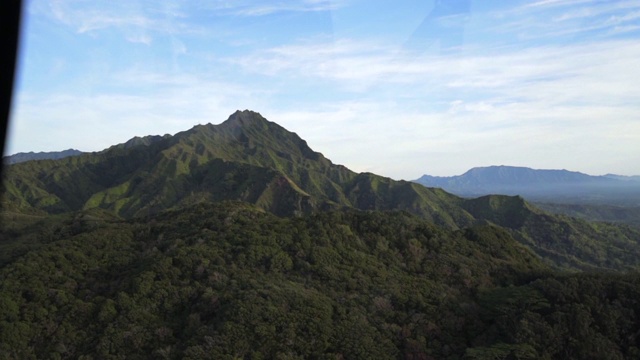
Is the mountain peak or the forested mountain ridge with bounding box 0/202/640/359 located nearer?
the forested mountain ridge with bounding box 0/202/640/359

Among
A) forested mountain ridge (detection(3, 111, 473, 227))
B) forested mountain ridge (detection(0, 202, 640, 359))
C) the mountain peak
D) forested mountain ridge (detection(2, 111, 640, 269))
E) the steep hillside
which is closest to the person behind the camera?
forested mountain ridge (detection(0, 202, 640, 359))

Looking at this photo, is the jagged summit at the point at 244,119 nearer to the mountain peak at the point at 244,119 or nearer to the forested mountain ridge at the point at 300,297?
the mountain peak at the point at 244,119

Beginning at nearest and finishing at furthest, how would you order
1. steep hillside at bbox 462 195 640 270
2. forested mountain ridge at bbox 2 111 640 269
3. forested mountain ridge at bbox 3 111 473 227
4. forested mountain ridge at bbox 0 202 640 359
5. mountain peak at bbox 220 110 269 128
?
forested mountain ridge at bbox 0 202 640 359, steep hillside at bbox 462 195 640 270, forested mountain ridge at bbox 2 111 640 269, forested mountain ridge at bbox 3 111 473 227, mountain peak at bbox 220 110 269 128

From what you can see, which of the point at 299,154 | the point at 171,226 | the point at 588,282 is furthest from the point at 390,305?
the point at 299,154

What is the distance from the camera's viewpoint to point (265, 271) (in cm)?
3556

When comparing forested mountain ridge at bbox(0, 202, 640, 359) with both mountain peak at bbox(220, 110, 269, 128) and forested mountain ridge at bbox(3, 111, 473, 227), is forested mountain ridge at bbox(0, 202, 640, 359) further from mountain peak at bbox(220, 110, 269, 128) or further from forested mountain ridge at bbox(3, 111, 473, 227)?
mountain peak at bbox(220, 110, 269, 128)

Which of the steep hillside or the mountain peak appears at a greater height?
the mountain peak

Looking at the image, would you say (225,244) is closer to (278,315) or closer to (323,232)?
(323,232)

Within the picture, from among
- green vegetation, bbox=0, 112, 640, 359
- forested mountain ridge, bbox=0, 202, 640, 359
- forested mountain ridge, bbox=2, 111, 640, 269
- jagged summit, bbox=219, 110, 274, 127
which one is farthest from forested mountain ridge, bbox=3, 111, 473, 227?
forested mountain ridge, bbox=0, 202, 640, 359

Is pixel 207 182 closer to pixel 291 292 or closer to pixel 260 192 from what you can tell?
pixel 260 192

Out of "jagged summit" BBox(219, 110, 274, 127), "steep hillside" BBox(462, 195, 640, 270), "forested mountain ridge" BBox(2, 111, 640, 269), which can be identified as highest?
"jagged summit" BBox(219, 110, 274, 127)

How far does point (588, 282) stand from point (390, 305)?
41.2 feet

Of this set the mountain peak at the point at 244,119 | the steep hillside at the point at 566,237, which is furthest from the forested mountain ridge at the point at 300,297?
the mountain peak at the point at 244,119

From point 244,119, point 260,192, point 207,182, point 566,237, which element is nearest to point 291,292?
point 260,192
